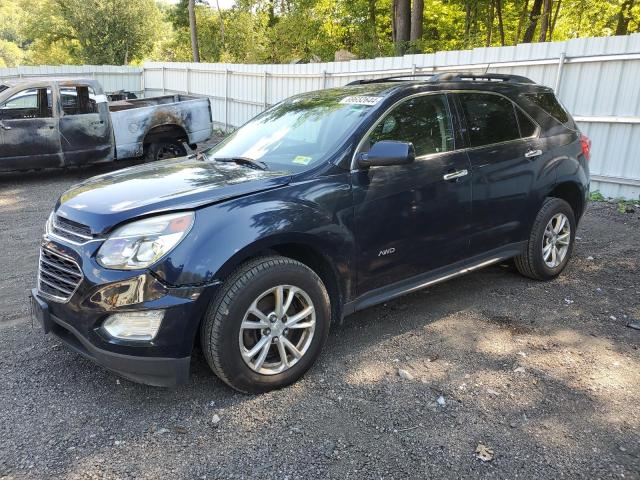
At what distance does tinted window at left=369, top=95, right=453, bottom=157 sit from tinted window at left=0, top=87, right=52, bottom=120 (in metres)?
8.15

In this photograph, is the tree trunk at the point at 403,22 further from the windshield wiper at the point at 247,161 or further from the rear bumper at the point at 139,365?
the rear bumper at the point at 139,365

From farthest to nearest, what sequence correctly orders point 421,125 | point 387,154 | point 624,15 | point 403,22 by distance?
point 624,15, point 403,22, point 421,125, point 387,154

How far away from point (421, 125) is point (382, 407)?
2.08 m

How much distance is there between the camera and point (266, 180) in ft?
10.5

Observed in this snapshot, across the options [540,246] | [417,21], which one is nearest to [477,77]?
[540,246]

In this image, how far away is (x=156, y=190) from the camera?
3.18m

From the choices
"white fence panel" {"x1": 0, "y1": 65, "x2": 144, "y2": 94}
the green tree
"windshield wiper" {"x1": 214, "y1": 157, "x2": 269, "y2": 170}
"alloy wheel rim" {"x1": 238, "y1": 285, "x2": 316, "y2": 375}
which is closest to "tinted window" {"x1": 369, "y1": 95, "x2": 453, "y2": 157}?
"windshield wiper" {"x1": 214, "y1": 157, "x2": 269, "y2": 170}

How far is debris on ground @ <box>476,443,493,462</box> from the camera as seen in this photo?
263 cm

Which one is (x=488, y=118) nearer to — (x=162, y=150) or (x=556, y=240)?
(x=556, y=240)

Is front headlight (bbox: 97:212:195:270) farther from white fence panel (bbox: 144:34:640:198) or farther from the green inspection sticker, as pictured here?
white fence panel (bbox: 144:34:640:198)

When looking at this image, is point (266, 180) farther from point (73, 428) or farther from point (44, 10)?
point (44, 10)

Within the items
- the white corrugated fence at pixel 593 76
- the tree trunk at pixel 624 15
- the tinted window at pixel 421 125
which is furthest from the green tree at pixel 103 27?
the tinted window at pixel 421 125

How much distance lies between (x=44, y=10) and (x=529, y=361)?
144 ft

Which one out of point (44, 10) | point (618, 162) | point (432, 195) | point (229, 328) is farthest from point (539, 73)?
point (44, 10)
